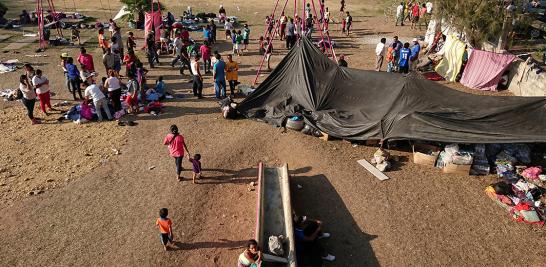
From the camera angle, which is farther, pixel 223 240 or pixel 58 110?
pixel 58 110

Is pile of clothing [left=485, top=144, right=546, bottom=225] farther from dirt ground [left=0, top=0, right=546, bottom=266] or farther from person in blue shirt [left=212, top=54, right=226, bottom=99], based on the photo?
person in blue shirt [left=212, top=54, right=226, bottom=99]

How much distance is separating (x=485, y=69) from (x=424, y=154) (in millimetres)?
7595

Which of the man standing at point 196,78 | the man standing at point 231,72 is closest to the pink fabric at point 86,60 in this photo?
the man standing at point 196,78

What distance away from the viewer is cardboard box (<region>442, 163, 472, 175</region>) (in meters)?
10.8

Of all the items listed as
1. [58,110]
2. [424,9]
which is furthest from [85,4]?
[424,9]

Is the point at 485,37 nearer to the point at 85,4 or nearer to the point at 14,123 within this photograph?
the point at 14,123

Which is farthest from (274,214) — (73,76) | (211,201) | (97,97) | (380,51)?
(380,51)

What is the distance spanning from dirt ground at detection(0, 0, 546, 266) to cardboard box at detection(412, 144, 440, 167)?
215 millimetres

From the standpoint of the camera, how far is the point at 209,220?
9.16 meters

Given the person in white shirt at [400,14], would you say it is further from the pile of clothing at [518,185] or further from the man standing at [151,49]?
the pile of clothing at [518,185]

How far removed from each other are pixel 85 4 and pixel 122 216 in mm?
30745

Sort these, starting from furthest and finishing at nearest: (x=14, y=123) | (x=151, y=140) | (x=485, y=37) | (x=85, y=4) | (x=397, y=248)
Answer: (x=85, y=4) < (x=485, y=37) < (x=14, y=123) < (x=151, y=140) < (x=397, y=248)

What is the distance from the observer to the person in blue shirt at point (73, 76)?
14.6m

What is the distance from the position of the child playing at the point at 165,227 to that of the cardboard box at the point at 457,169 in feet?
23.5
